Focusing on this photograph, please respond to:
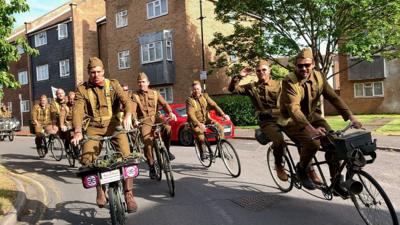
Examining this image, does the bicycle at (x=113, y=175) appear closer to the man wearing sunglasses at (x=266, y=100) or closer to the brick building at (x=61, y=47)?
the man wearing sunglasses at (x=266, y=100)

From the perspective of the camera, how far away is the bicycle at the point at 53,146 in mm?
12328

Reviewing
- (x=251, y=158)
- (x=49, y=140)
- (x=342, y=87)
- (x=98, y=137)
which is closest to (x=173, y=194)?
(x=98, y=137)

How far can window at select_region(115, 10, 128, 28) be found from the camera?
104 ft

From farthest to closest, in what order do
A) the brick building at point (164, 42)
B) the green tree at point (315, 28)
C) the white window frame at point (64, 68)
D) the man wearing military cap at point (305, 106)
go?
the white window frame at point (64, 68)
the brick building at point (164, 42)
the green tree at point (315, 28)
the man wearing military cap at point (305, 106)

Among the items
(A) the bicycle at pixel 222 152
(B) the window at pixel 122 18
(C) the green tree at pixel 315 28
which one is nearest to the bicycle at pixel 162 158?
(A) the bicycle at pixel 222 152

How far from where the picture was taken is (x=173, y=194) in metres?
6.93

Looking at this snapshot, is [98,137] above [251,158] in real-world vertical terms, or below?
above

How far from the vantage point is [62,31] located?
38.9 m

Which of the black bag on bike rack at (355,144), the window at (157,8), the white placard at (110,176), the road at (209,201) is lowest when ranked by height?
the road at (209,201)

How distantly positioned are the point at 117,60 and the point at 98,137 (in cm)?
Answer: 2808

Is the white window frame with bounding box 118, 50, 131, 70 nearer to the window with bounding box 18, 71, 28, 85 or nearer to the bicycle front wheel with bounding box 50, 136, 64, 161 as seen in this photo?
the window with bounding box 18, 71, 28, 85

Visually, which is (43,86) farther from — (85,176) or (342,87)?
(85,176)

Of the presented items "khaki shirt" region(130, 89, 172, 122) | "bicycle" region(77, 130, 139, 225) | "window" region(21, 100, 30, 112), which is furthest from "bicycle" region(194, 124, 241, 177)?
"window" region(21, 100, 30, 112)

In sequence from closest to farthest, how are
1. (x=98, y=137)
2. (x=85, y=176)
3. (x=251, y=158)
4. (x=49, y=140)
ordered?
(x=85, y=176), (x=98, y=137), (x=251, y=158), (x=49, y=140)
